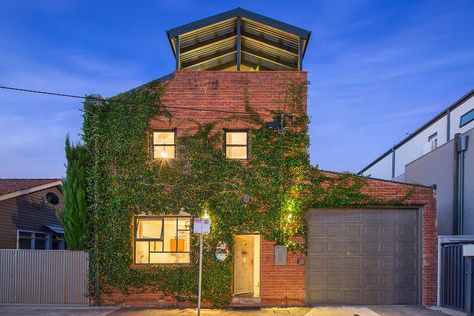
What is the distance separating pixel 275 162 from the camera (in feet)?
43.3

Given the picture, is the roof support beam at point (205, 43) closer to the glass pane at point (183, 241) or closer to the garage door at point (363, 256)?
the glass pane at point (183, 241)

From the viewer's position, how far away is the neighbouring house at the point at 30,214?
1662 centimetres

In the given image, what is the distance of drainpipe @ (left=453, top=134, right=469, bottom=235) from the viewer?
52.2ft

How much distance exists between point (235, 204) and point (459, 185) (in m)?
9.01

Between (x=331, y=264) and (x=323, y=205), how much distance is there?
1842 millimetres

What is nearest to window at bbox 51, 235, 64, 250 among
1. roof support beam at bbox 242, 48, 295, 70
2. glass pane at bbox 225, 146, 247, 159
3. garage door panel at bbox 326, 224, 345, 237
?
glass pane at bbox 225, 146, 247, 159

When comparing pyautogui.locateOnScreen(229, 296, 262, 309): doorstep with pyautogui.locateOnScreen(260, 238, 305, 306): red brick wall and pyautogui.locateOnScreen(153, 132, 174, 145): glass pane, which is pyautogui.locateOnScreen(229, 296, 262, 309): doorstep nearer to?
pyautogui.locateOnScreen(260, 238, 305, 306): red brick wall

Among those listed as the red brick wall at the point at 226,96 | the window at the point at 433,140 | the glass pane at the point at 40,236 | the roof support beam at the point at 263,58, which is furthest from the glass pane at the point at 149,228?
the window at the point at 433,140

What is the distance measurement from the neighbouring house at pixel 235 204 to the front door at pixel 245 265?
213 centimetres

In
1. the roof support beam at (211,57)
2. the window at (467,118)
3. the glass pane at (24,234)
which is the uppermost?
the roof support beam at (211,57)

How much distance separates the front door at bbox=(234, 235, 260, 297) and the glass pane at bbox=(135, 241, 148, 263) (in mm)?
3394

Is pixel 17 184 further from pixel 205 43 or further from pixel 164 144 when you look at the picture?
pixel 205 43

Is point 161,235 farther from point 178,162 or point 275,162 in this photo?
point 275,162

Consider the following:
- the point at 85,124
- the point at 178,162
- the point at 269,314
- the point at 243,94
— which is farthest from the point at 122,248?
the point at 243,94
